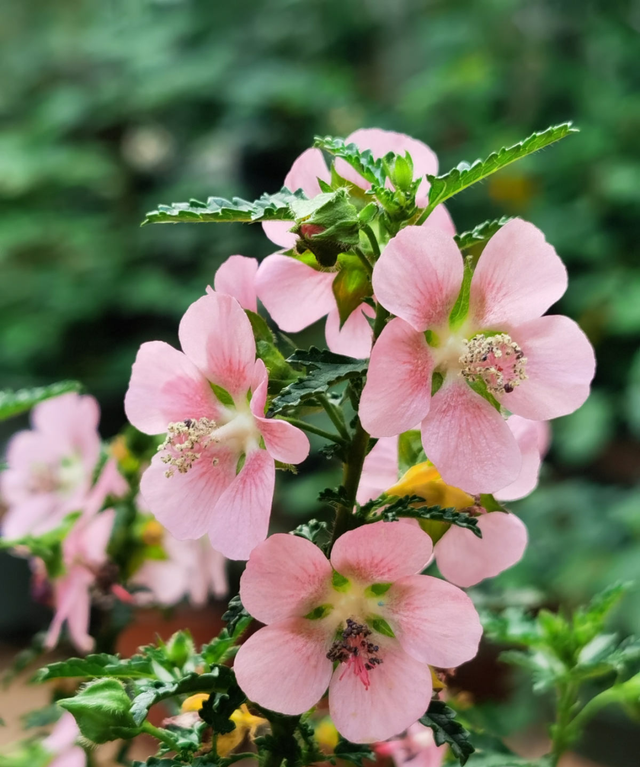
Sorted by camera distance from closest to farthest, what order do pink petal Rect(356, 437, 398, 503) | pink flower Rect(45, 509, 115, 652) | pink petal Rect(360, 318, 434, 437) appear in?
pink petal Rect(360, 318, 434, 437)
pink petal Rect(356, 437, 398, 503)
pink flower Rect(45, 509, 115, 652)

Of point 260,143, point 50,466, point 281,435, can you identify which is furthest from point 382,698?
point 260,143

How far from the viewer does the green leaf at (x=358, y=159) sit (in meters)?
0.36

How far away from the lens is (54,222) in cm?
207

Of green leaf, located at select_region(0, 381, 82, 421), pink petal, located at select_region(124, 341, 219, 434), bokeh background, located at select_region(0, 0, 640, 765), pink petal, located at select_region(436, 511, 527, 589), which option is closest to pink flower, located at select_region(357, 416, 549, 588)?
pink petal, located at select_region(436, 511, 527, 589)

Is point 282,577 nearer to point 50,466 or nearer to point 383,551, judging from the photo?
point 383,551

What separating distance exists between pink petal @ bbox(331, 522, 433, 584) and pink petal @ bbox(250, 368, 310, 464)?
0.14 feet

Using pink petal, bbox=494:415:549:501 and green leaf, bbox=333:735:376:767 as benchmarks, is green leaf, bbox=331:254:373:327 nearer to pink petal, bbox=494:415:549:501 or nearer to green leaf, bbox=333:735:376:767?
pink petal, bbox=494:415:549:501

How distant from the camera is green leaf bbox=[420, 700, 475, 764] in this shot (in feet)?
1.10

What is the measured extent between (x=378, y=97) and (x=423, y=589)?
2.31 metres

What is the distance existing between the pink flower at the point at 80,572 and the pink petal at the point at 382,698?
10.8 inches

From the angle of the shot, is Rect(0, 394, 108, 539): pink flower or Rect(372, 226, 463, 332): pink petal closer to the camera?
Rect(372, 226, 463, 332): pink petal

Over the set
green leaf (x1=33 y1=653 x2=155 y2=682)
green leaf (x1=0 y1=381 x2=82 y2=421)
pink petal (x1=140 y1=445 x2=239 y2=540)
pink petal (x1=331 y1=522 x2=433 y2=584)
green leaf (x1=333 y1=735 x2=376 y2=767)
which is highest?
green leaf (x1=0 y1=381 x2=82 y2=421)

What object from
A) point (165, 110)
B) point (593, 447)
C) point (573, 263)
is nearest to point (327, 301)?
point (593, 447)

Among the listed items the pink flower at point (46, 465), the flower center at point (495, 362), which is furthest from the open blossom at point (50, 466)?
the flower center at point (495, 362)
